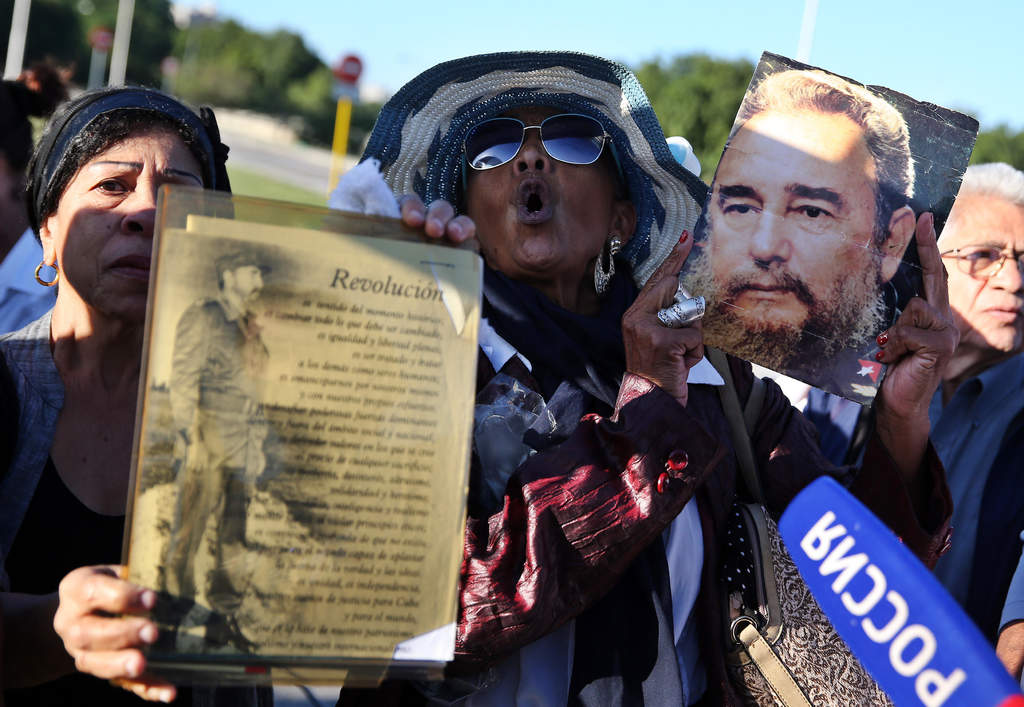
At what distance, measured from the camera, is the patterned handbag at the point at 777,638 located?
1965 mm

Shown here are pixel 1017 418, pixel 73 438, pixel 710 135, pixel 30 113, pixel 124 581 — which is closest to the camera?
pixel 124 581

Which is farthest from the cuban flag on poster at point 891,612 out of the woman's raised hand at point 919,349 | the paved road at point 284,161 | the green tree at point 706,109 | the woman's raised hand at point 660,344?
the paved road at point 284,161

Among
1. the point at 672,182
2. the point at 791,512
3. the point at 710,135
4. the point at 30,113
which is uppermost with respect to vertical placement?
the point at 710,135

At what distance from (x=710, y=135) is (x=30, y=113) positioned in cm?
1314

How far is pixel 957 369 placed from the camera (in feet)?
11.1

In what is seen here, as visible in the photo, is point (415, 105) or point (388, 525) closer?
point (388, 525)

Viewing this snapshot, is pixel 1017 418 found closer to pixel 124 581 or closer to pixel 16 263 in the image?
pixel 124 581

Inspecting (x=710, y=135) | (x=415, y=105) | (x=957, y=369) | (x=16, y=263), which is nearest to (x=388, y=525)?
(x=415, y=105)

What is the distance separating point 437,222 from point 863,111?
1.11 meters

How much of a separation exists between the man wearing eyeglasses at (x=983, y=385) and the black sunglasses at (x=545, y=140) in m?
1.58

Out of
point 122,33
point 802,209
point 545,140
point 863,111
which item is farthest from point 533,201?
point 122,33

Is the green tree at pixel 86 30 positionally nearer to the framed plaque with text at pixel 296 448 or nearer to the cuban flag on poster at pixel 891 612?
the framed plaque with text at pixel 296 448

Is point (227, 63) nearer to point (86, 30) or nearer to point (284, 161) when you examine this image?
point (86, 30)

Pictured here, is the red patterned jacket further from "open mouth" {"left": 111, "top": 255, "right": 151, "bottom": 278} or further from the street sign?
the street sign
